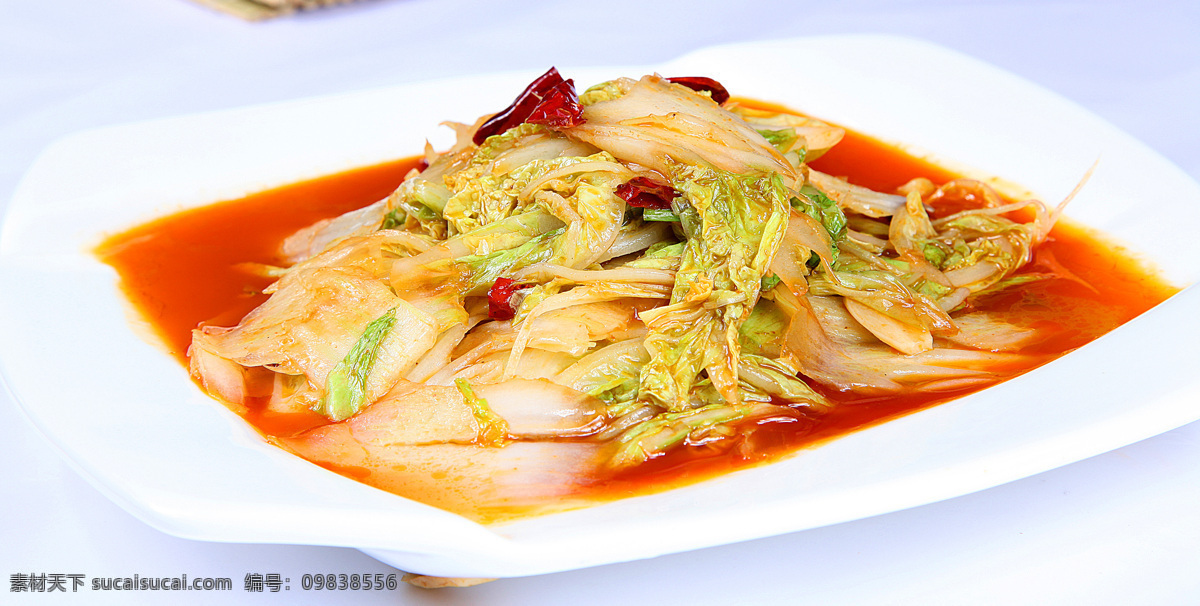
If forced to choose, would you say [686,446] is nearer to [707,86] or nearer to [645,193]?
[645,193]

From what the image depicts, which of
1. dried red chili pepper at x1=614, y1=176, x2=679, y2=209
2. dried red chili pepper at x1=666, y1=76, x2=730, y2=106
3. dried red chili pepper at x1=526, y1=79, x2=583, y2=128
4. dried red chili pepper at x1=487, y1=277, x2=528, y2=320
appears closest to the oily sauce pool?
dried red chili pepper at x1=487, y1=277, x2=528, y2=320

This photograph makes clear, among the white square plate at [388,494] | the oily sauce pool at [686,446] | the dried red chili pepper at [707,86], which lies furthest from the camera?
the dried red chili pepper at [707,86]

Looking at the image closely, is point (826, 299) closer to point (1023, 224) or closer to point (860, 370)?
point (860, 370)

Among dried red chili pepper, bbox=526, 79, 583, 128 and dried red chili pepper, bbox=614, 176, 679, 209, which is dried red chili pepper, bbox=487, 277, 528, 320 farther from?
dried red chili pepper, bbox=526, 79, 583, 128

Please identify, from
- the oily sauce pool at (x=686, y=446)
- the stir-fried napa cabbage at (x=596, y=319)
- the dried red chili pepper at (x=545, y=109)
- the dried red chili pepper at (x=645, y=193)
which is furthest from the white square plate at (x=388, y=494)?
the dried red chili pepper at (x=545, y=109)

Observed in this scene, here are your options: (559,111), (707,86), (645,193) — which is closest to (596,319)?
(645,193)

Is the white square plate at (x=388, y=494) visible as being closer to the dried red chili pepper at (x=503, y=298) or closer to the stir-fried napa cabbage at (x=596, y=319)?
the stir-fried napa cabbage at (x=596, y=319)

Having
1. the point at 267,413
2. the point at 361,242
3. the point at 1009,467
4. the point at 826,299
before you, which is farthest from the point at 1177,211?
the point at 267,413
